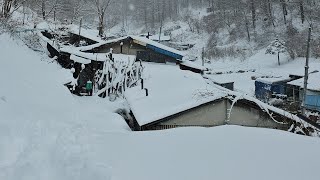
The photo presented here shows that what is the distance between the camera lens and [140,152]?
664cm

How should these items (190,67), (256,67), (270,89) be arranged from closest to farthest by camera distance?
1. (190,67)
2. (270,89)
3. (256,67)

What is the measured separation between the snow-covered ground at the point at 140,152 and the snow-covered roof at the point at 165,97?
310 cm

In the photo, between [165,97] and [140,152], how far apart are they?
7.09 meters

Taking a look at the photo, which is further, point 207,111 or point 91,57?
point 91,57

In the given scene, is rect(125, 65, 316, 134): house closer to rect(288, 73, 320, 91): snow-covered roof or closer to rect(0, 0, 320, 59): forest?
rect(288, 73, 320, 91): snow-covered roof

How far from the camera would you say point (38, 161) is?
613 centimetres

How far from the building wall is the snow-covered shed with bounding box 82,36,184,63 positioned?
40.0 ft

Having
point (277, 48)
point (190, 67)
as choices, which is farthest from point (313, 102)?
point (277, 48)

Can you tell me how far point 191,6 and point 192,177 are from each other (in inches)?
3095

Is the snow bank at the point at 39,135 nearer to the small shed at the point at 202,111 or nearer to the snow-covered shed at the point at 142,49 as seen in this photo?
the small shed at the point at 202,111

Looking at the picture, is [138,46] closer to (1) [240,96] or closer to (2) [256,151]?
(1) [240,96]

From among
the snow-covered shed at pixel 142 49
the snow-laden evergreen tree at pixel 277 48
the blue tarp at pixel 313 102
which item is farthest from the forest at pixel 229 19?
the blue tarp at pixel 313 102

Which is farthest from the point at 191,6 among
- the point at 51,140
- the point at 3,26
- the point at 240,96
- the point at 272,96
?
the point at 51,140

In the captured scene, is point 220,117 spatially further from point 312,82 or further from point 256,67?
point 256,67
